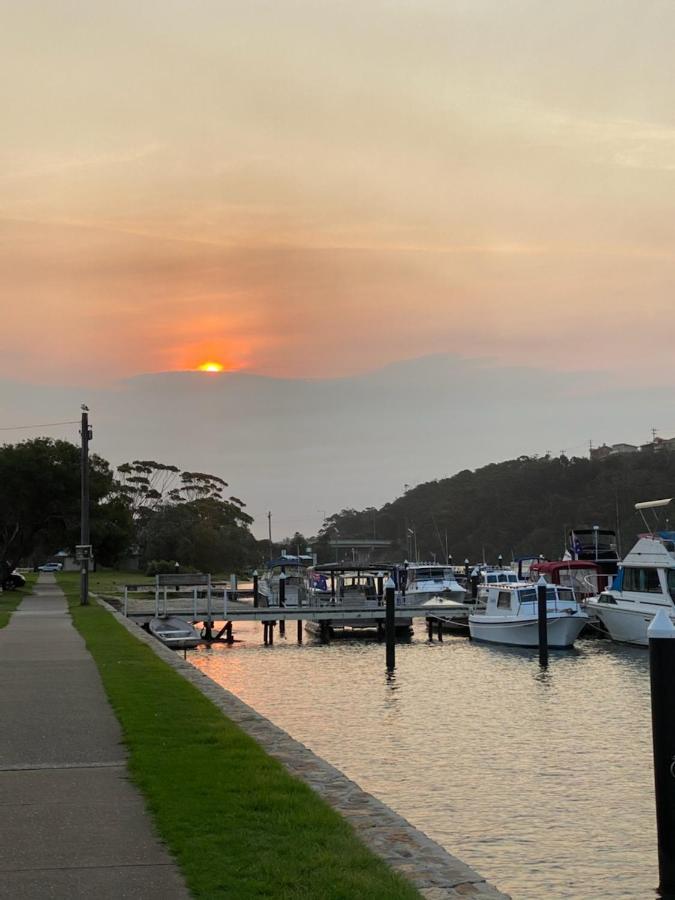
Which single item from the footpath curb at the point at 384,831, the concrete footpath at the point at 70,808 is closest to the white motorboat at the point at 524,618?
the concrete footpath at the point at 70,808

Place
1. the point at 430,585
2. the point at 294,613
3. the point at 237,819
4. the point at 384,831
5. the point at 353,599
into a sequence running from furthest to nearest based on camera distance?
the point at 430,585, the point at 353,599, the point at 294,613, the point at 384,831, the point at 237,819

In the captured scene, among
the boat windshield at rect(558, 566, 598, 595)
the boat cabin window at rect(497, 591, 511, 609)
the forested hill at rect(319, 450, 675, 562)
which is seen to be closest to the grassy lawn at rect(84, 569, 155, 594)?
the boat windshield at rect(558, 566, 598, 595)

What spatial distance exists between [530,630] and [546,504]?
5168 inches

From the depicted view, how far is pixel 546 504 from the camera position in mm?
172750

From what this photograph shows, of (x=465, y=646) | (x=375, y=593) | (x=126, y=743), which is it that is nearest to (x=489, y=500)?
(x=375, y=593)

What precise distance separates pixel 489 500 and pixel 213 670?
148 m

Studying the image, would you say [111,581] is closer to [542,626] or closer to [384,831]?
[542,626]

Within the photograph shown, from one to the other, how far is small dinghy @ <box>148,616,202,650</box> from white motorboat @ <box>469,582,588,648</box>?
42.9 ft

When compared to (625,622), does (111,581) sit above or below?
above

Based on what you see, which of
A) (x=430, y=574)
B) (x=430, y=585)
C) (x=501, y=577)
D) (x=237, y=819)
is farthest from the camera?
(x=501, y=577)

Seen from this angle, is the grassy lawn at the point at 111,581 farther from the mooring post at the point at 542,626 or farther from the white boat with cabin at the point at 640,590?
the mooring post at the point at 542,626

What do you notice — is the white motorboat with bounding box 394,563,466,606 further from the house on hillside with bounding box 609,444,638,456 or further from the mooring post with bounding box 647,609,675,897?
the house on hillside with bounding box 609,444,638,456

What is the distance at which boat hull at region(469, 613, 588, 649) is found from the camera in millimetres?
43688

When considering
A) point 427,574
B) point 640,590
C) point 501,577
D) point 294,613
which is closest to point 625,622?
point 640,590
